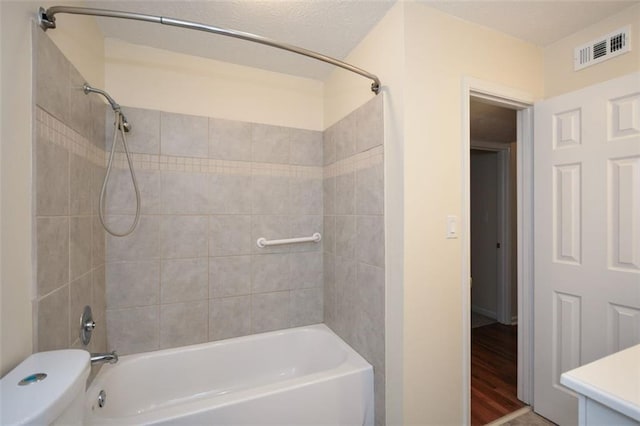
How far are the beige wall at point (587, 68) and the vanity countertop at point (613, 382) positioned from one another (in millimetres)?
1428

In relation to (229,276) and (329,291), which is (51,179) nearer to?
(229,276)

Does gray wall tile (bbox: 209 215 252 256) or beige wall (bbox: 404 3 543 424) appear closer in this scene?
beige wall (bbox: 404 3 543 424)

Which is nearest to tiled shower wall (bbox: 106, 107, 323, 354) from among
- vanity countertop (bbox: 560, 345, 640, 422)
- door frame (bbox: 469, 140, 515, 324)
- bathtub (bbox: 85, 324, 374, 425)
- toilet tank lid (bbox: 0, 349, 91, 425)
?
bathtub (bbox: 85, 324, 374, 425)

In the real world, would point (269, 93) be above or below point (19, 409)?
above

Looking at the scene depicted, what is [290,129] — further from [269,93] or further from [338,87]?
[338,87]

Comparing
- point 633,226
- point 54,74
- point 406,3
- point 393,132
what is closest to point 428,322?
point 393,132

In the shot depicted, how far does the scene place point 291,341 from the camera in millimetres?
2023

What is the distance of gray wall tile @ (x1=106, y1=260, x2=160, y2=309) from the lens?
5.46ft

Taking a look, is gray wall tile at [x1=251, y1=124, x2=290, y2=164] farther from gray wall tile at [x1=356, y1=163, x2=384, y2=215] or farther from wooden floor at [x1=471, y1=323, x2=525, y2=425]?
wooden floor at [x1=471, y1=323, x2=525, y2=425]

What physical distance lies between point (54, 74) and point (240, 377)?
6.19ft

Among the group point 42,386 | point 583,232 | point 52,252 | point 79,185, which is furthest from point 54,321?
point 583,232

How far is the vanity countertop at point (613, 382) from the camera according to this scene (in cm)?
69

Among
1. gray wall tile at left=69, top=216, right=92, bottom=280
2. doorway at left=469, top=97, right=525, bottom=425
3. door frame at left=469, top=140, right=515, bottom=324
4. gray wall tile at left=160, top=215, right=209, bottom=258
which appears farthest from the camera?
door frame at left=469, top=140, right=515, bottom=324

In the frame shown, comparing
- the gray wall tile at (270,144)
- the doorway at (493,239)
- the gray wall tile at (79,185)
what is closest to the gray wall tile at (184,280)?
the gray wall tile at (79,185)
